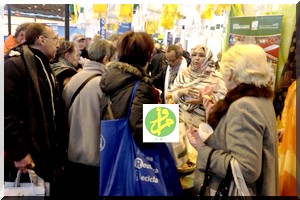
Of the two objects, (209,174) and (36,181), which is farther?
(36,181)

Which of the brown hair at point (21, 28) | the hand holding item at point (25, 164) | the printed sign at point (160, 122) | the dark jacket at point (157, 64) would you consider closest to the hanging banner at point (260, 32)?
the dark jacket at point (157, 64)

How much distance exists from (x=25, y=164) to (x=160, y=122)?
62 centimetres

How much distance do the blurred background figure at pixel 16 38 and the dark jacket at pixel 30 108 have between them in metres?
0.07

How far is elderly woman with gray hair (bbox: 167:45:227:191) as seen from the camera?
1.57m

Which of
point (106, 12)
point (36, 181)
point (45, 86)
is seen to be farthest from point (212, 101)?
point (36, 181)

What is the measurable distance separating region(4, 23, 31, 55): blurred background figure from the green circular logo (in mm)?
663

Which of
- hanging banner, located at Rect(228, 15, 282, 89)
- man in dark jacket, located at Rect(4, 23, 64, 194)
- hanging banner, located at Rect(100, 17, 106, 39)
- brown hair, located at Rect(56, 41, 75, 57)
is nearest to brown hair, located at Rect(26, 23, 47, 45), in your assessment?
man in dark jacket, located at Rect(4, 23, 64, 194)

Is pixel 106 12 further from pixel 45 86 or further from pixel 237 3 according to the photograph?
pixel 237 3

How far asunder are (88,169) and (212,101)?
67 centimetres

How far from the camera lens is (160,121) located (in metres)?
1.57

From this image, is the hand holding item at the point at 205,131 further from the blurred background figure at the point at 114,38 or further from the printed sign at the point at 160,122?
the blurred background figure at the point at 114,38

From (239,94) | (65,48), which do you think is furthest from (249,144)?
(65,48)

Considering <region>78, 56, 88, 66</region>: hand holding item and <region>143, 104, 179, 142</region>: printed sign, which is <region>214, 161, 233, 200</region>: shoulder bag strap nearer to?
<region>143, 104, 179, 142</region>: printed sign

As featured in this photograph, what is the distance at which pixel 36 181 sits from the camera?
1.60 m
